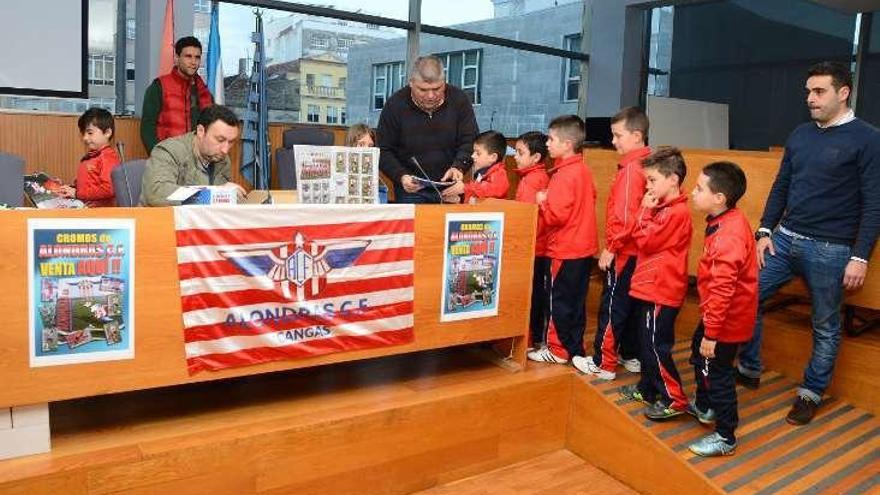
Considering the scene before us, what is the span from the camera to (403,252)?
2791 mm

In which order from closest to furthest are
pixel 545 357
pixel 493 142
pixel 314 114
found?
pixel 545 357 < pixel 493 142 < pixel 314 114

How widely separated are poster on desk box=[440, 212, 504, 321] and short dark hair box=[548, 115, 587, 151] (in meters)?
0.59

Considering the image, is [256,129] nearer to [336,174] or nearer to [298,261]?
[336,174]

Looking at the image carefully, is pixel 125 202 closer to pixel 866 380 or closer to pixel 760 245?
pixel 760 245

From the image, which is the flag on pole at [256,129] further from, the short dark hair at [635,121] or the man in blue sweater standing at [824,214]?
the man in blue sweater standing at [824,214]

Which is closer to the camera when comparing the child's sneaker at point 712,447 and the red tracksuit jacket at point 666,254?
the child's sneaker at point 712,447

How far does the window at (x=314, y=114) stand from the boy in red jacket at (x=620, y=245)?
4.07 meters

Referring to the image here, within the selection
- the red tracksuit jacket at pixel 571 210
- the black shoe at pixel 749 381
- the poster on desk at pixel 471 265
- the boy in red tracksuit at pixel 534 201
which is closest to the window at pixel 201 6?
the boy in red tracksuit at pixel 534 201

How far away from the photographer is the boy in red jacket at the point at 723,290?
260cm

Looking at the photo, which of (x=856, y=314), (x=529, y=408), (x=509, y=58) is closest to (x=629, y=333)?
(x=529, y=408)

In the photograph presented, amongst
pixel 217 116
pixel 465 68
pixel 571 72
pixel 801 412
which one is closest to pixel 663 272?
pixel 801 412

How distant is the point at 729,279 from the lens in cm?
259

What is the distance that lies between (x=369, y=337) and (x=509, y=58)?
21.8 ft

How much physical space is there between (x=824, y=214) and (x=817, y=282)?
289mm
